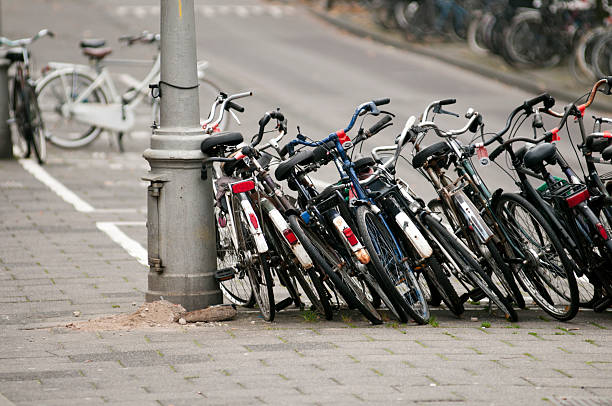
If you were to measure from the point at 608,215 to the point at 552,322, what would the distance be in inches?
26.7

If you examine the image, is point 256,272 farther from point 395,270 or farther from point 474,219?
point 474,219

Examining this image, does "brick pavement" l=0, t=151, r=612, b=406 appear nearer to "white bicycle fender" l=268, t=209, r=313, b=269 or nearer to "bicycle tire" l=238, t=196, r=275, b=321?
"bicycle tire" l=238, t=196, r=275, b=321

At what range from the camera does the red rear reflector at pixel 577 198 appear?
Answer: 19.3ft

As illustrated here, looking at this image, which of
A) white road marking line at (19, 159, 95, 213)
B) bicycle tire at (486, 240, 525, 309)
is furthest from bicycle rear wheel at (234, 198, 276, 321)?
white road marking line at (19, 159, 95, 213)

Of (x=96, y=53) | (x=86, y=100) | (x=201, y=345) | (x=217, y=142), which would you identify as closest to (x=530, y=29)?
(x=96, y=53)

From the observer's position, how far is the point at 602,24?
62.8 ft

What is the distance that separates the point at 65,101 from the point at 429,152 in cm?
806

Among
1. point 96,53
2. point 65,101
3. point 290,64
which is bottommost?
point 65,101

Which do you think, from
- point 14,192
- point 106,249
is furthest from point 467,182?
point 14,192

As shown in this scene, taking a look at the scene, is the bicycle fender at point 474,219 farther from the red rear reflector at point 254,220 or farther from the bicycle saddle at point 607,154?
the red rear reflector at point 254,220

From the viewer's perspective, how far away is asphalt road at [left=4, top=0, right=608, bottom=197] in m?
15.7

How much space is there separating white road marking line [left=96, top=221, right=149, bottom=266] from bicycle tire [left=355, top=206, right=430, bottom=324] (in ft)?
7.72

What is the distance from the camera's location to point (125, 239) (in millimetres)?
8617

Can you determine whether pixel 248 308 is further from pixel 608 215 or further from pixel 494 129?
pixel 494 129
